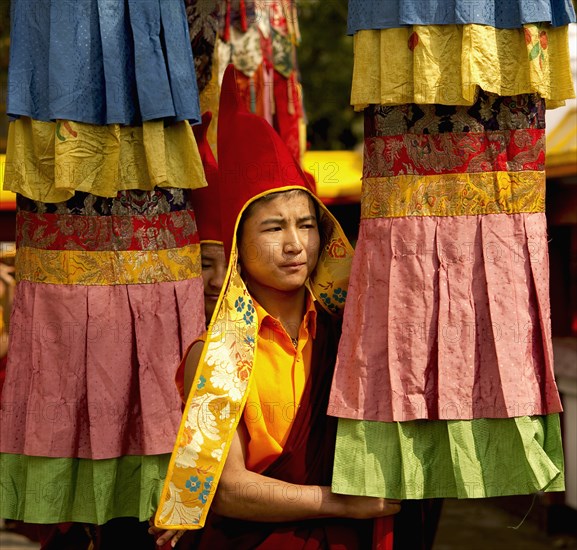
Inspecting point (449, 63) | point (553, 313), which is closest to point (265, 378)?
point (449, 63)

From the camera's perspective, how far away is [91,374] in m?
2.77

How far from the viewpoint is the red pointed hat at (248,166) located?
246cm

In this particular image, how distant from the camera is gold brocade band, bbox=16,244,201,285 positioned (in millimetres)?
2814

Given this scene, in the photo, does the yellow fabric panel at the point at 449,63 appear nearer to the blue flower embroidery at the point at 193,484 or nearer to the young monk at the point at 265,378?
the young monk at the point at 265,378

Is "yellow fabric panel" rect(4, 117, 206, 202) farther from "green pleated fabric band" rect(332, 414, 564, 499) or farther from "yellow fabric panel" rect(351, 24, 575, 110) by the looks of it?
"green pleated fabric band" rect(332, 414, 564, 499)

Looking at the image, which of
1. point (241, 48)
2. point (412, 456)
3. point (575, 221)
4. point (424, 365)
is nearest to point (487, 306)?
point (424, 365)

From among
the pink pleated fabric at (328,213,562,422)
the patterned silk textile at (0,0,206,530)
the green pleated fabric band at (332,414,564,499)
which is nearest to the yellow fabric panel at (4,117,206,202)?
the patterned silk textile at (0,0,206,530)

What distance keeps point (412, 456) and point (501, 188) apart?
2.02ft

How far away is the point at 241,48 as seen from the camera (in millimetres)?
4516

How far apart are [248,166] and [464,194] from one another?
1.68 feet

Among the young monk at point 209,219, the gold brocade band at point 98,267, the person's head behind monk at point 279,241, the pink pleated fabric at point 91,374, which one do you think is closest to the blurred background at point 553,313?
the young monk at point 209,219

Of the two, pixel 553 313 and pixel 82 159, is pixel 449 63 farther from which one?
pixel 553 313

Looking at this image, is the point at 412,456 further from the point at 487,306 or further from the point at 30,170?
the point at 30,170

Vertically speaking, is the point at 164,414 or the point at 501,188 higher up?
the point at 501,188
